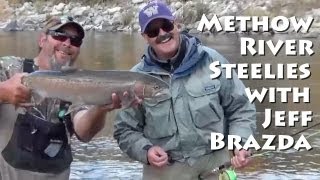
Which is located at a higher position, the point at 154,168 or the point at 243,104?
the point at 243,104

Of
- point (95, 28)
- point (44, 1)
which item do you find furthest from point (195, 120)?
point (44, 1)

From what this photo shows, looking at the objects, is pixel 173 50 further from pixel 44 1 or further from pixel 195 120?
pixel 44 1

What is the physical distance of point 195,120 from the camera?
3277 mm

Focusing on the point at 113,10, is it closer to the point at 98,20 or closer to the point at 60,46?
the point at 98,20

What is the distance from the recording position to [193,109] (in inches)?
129

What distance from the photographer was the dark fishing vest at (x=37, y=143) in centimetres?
322

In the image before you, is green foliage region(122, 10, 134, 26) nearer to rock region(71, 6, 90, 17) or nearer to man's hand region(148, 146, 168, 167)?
rock region(71, 6, 90, 17)

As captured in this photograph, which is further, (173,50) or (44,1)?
(44,1)

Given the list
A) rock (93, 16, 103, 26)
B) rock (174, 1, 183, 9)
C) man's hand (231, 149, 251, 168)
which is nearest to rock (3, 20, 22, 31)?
rock (93, 16, 103, 26)

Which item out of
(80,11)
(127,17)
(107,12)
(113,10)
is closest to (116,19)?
(127,17)

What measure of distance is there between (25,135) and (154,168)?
2.07ft

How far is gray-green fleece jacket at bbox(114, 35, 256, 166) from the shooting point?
3271 millimetres

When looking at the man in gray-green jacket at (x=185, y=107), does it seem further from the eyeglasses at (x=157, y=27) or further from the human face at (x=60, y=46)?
the human face at (x=60, y=46)

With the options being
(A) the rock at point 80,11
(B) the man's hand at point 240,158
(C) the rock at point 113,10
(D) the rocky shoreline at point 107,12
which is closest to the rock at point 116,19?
(D) the rocky shoreline at point 107,12
